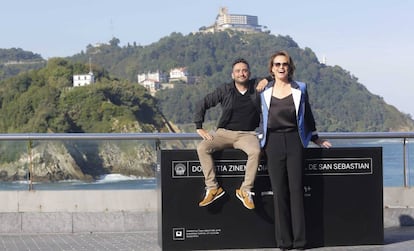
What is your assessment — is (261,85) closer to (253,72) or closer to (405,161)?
(405,161)

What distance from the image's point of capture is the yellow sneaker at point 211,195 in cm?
886

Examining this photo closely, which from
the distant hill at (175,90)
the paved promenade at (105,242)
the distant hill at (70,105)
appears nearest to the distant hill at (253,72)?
the distant hill at (175,90)

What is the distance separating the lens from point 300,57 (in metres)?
150

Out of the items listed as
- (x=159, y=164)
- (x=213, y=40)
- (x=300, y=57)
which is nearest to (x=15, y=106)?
(x=300, y=57)

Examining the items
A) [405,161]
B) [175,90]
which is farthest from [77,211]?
[175,90]

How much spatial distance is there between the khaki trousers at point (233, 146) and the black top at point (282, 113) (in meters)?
0.28

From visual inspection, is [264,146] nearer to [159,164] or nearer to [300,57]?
[159,164]

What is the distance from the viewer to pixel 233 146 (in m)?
8.91

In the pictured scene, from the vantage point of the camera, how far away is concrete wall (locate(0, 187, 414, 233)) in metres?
10.7

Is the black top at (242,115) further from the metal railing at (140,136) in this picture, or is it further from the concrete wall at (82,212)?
the concrete wall at (82,212)

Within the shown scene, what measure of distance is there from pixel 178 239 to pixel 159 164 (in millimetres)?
767

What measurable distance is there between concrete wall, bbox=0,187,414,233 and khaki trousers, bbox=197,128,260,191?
7.24ft

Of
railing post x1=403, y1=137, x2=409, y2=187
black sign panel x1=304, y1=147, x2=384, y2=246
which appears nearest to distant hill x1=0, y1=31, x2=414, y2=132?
railing post x1=403, y1=137, x2=409, y2=187

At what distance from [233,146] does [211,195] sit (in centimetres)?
53
